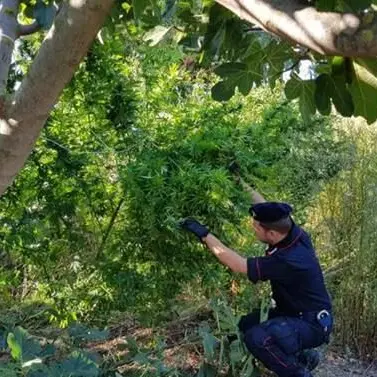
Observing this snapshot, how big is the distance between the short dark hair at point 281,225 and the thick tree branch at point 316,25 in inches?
93.7

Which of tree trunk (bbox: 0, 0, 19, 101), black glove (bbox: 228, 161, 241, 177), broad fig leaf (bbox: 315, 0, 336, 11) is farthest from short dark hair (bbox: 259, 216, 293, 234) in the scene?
broad fig leaf (bbox: 315, 0, 336, 11)

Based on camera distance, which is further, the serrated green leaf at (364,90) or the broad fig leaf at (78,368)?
the broad fig leaf at (78,368)

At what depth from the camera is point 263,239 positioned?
353 cm

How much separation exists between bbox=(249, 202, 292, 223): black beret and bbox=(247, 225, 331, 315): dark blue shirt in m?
0.17

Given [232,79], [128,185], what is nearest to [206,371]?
[128,185]

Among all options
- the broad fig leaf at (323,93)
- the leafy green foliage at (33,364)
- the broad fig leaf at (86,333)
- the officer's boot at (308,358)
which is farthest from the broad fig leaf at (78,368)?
the officer's boot at (308,358)

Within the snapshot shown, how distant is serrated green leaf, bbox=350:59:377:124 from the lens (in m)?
1.37

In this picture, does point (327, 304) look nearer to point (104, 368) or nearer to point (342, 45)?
point (104, 368)

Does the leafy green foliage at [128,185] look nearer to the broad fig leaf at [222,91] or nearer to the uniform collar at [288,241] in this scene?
the uniform collar at [288,241]

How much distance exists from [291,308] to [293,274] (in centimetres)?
28

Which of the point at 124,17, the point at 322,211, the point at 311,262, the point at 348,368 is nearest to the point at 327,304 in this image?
the point at 311,262

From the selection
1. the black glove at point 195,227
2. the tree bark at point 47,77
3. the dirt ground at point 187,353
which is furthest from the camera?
the dirt ground at point 187,353

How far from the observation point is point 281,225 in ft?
11.2

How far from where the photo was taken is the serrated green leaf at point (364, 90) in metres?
1.37
